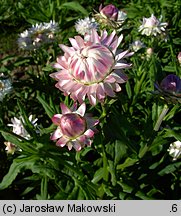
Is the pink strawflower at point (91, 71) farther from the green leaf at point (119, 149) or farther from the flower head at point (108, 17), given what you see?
the flower head at point (108, 17)

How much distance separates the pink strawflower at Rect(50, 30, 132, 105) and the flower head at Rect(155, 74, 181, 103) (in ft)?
0.63

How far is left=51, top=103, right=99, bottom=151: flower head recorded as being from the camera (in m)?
1.46

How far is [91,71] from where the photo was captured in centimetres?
132

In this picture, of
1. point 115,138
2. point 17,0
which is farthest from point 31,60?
point 17,0

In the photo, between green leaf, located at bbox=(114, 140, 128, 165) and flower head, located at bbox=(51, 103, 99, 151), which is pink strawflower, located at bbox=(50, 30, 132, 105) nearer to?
flower head, located at bbox=(51, 103, 99, 151)

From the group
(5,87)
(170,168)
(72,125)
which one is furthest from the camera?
(5,87)

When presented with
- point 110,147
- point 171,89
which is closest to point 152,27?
point 110,147

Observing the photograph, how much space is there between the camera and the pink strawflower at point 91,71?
51.8 inches

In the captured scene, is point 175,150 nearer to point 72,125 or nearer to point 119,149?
point 119,149

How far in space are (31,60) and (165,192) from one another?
3.64 ft

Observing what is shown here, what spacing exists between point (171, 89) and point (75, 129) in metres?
0.34

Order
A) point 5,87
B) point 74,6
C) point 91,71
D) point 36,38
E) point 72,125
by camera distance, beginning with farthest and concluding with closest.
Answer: point 74,6 < point 36,38 < point 5,87 < point 72,125 < point 91,71
